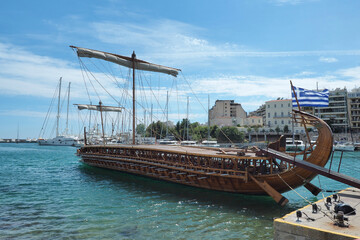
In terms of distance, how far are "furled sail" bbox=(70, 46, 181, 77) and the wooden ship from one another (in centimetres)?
11

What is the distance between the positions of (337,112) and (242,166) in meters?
86.0

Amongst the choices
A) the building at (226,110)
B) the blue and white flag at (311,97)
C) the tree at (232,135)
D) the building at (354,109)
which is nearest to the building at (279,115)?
the tree at (232,135)

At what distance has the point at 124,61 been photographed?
30672 mm

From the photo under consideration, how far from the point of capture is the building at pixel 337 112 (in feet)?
279

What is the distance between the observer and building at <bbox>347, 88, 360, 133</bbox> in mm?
83625

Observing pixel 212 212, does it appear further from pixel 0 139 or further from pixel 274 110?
pixel 0 139

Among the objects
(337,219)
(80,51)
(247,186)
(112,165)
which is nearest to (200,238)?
(337,219)

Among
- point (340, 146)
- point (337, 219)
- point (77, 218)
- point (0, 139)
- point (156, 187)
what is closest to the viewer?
point (337, 219)

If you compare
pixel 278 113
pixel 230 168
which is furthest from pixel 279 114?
pixel 230 168

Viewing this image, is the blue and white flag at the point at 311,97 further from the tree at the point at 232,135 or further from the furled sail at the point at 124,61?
the tree at the point at 232,135

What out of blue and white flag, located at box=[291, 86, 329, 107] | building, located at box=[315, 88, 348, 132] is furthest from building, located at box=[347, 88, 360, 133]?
blue and white flag, located at box=[291, 86, 329, 107]

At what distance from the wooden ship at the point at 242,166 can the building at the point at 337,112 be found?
78821mm

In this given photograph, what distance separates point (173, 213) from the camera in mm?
13500

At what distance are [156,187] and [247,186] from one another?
7.93 m
